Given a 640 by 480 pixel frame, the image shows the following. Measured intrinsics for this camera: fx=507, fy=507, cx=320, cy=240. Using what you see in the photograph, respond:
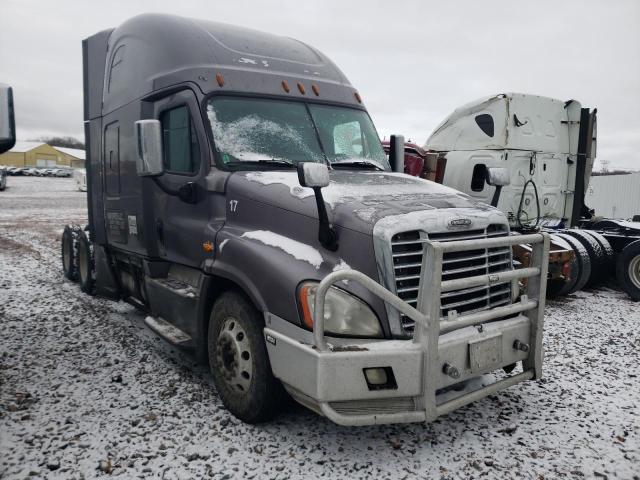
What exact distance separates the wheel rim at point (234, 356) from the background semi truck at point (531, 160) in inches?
246

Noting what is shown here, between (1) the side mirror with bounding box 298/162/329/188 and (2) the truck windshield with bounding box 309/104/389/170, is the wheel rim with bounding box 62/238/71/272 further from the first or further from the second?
(1) the side mirror with bounding box 298/162/329/188

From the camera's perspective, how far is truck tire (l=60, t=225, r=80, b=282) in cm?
824

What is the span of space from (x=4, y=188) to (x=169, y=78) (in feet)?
123

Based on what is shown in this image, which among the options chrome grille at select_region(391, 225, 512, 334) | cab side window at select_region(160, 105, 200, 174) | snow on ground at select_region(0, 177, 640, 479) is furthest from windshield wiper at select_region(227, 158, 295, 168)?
snow on ground at select_region(0, 177, 640, 479)

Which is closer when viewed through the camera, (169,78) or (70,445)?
(70,445)

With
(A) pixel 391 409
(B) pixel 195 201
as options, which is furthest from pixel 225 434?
(B) pixel 195 201

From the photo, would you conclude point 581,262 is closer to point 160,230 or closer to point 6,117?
point 160,230

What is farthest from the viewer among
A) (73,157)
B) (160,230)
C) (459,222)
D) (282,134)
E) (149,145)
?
(73,157)

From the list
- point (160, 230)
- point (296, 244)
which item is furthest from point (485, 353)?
point (160, 230)

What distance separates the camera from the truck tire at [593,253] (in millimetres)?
8172

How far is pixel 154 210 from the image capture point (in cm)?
518

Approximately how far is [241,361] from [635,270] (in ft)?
23.6

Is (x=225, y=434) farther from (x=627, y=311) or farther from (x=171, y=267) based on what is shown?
(x=627, y=311)

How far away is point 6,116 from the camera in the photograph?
345 cm
